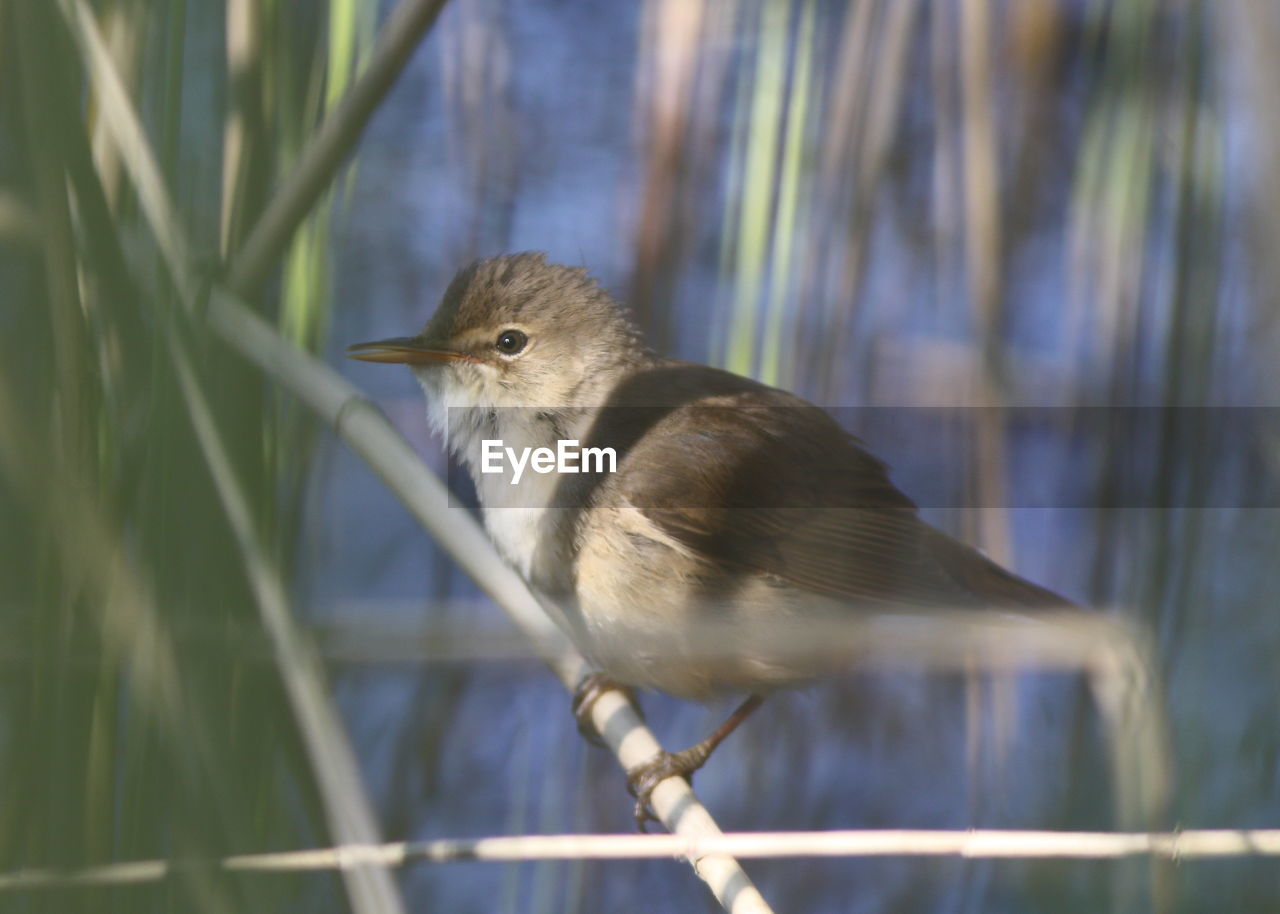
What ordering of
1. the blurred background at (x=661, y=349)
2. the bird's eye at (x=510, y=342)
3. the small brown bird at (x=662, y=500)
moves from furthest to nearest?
the bird's eye at (x=510, y=342), the small brown bird at (x=662, y=500), the blurred background at (x=661, y=349)

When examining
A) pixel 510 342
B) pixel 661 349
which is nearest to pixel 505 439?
pixel 510 342

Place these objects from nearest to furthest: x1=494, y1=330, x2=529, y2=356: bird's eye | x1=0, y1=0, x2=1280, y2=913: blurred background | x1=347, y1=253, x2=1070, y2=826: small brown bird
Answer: x1=0, y1=0, x2=1280, y2=913: blurred background, x1=347, y1=253, x2=1070, y2=826: small brown bird, x1=494, y1=330, x2=529, y2=356: bird's eye

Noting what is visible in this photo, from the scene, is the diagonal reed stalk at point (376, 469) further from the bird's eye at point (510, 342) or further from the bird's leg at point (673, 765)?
the bird's eye at point (510, 342)

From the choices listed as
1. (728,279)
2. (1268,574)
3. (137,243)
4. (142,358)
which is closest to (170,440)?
(142,358)

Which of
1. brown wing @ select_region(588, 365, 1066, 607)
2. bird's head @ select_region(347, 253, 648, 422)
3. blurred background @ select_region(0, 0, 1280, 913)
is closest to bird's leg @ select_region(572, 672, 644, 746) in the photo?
blurred background @ select_region(0, 0, 1280, 913)

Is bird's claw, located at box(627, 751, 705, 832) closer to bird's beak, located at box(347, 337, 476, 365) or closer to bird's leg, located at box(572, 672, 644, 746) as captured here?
bird's leg, located at box(572, 672, 644, 746)

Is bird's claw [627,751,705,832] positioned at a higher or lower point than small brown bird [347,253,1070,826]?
lower

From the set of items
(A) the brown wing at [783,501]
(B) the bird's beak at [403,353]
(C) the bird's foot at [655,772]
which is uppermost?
(B) the bird's beak at [403,353]

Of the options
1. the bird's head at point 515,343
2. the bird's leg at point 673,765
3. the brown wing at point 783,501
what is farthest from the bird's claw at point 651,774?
the bird's head at point 515,343
